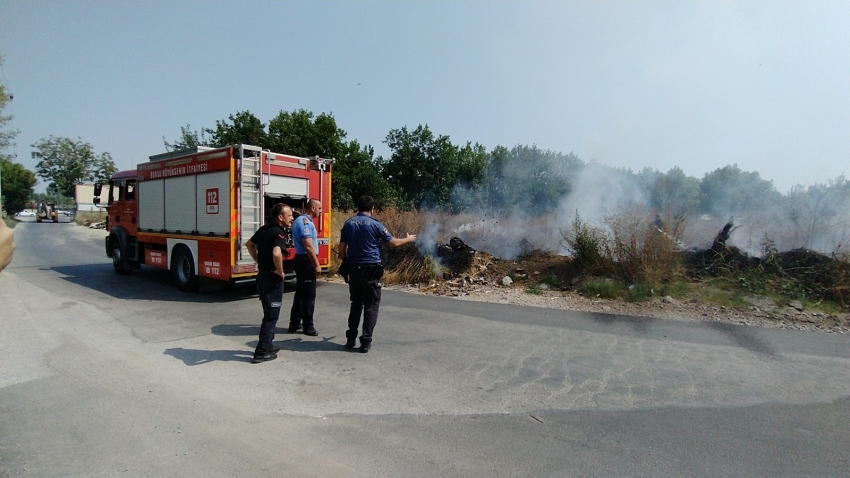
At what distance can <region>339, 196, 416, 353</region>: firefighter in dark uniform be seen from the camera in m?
5.33

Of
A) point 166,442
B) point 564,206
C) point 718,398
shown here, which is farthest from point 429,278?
point 166,442

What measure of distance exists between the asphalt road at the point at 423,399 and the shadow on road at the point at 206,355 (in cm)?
4

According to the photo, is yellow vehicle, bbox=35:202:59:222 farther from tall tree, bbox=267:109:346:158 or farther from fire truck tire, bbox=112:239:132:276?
fire truck tire, bbox=112:239:132:276

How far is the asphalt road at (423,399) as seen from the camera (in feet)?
10.1

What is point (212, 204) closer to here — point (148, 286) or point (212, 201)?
point (212, 201)

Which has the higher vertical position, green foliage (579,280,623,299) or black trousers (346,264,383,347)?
black trousers (346,264,383,347)

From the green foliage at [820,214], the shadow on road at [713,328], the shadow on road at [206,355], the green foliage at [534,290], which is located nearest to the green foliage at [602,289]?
the green foliage at [534,290]

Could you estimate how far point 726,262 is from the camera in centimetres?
922

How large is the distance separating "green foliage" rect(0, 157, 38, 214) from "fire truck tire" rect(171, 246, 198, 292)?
58.2 metres

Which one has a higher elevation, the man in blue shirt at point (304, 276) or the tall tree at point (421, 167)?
the tall tree at point (421, 167)

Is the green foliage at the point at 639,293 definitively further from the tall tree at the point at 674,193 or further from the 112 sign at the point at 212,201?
the 112 sign at the point at 212,201

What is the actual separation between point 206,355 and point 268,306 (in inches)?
41.2

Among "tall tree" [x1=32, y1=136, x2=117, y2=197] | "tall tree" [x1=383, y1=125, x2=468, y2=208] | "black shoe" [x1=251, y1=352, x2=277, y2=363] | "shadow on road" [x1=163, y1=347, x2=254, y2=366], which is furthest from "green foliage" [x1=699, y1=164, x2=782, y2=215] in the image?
"tall tree" [x1=32, y1=136, x2=117, y2=197]

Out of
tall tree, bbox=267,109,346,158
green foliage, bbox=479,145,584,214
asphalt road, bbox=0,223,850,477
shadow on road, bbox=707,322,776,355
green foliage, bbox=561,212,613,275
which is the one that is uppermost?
tall tree, bbox=267,109,346,158
